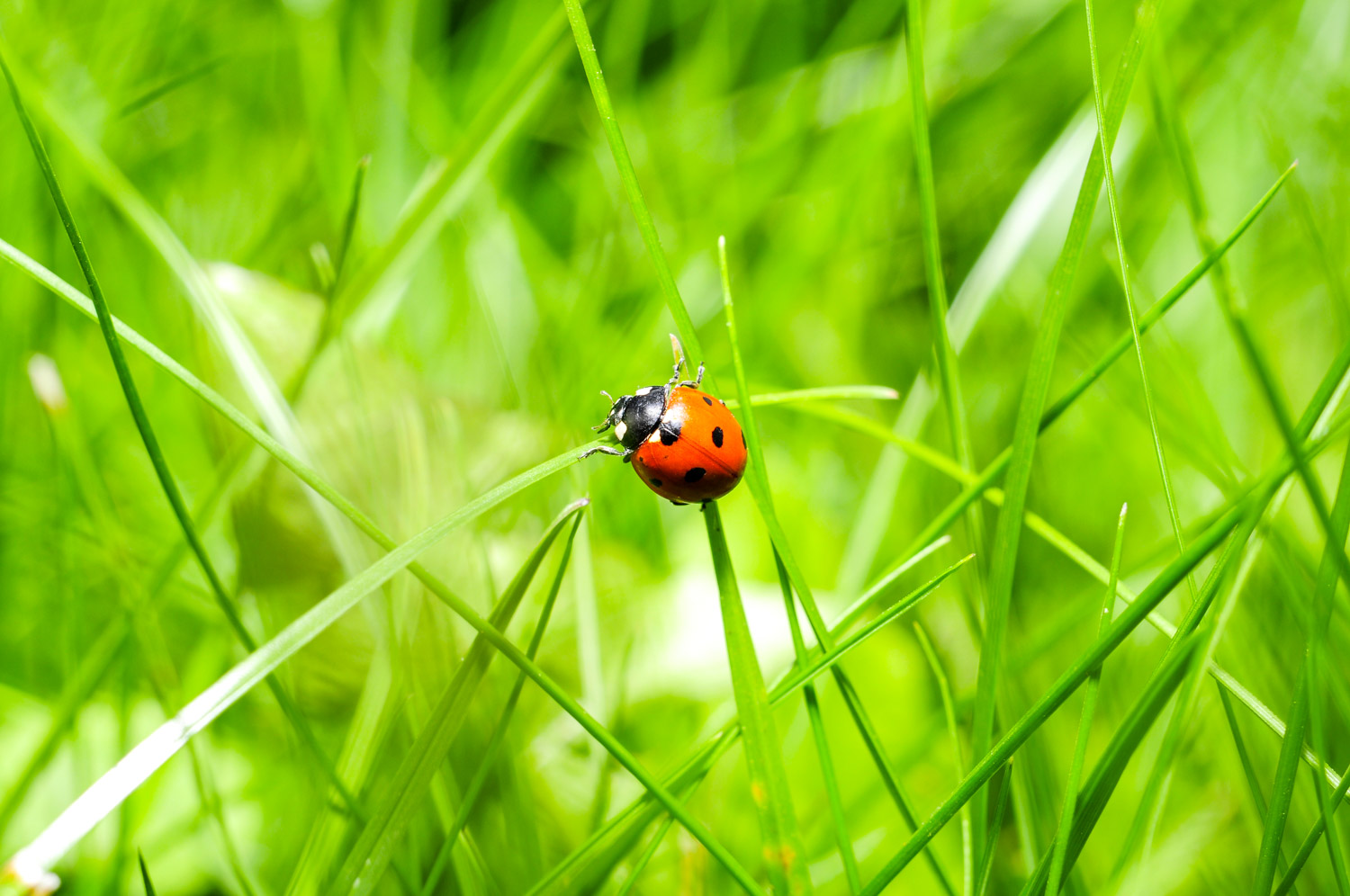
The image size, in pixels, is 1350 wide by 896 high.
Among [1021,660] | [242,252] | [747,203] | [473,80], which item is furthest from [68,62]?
[1021,660]

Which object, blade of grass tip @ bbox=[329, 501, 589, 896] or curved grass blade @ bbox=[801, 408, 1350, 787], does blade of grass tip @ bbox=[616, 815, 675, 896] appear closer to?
blade of grass tip @ bbox=[329, 501, 589, 896]

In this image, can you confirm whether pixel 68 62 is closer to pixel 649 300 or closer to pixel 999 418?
pixel 649 300

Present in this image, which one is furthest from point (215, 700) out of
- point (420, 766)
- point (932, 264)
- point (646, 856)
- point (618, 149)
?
point (932, 264)

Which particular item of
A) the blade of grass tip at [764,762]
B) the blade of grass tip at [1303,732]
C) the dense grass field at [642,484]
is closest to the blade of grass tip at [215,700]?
the dense grass field at [642,484]

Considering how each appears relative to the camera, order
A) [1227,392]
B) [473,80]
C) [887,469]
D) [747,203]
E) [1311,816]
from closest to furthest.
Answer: [1311,816]
[887,469]
[1227,392]
[747,203]
[473,80]

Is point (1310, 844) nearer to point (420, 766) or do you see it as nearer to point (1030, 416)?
point (1030, 416)

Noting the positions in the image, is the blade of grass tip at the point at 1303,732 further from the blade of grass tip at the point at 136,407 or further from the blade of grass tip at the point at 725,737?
the blade of grass tip at the point at 136,407

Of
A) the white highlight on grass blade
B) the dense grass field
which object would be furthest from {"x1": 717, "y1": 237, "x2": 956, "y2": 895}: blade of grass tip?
the white highlight on grass blade
